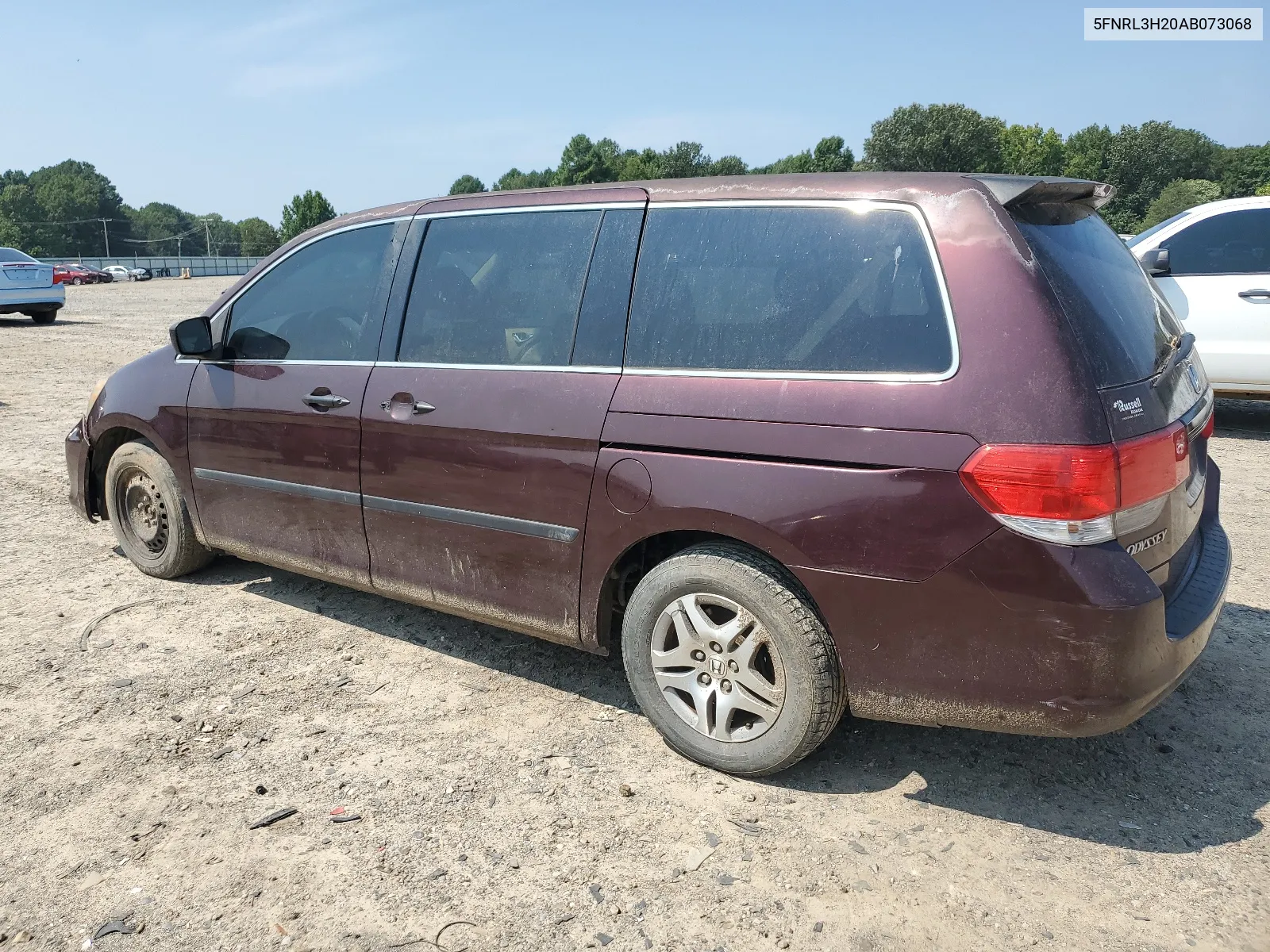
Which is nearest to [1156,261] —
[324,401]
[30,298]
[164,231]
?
[324,401]

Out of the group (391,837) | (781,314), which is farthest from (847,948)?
(781,314)

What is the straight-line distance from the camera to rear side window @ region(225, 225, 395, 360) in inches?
160

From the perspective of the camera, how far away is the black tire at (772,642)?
2.92 m

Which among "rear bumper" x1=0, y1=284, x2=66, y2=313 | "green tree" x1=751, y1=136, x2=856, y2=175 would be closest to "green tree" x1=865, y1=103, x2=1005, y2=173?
"green tree" x1=751, y1=136, x2=856, y2=175

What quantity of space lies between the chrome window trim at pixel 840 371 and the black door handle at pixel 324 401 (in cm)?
135

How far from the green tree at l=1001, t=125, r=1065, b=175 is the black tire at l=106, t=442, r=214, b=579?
122585 mm

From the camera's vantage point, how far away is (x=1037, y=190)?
287cm

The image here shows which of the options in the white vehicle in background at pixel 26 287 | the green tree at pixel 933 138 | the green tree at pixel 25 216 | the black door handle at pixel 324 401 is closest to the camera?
the black door handle at pixel 324 401

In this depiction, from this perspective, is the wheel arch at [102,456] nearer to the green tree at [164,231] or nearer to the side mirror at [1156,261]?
the side mirror at [1156,261]

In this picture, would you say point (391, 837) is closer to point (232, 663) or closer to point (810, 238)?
point (232, 663)

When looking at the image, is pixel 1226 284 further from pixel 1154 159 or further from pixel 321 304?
pixel 1154 159

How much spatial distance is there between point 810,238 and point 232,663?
287 centimetres

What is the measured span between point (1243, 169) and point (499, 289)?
12802 cm

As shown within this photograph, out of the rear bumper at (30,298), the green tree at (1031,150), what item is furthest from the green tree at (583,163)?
the rear bumper at (30,298)
